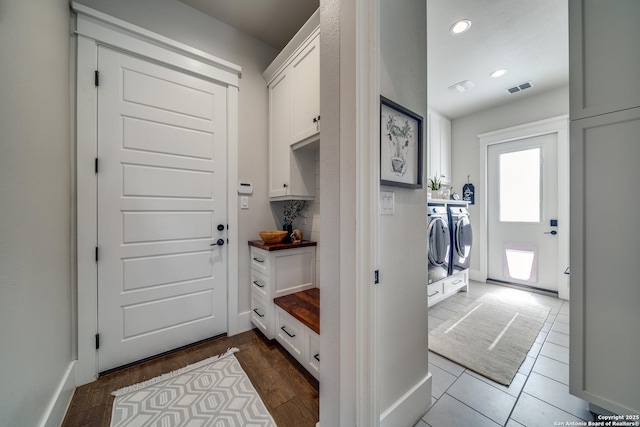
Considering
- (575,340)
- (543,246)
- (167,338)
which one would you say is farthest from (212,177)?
(543,246)

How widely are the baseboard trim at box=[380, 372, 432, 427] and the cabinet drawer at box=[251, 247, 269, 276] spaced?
1262 mm

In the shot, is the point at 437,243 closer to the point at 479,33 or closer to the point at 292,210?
the point at 292,210

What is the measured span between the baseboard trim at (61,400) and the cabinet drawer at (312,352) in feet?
4.38

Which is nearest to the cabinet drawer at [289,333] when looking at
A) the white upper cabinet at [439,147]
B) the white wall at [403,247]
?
the white wall at [403,247]

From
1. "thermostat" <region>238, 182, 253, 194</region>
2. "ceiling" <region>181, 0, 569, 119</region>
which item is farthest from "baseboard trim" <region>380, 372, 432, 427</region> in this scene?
"ceiling" <region>181, 0, 569, 119</region>

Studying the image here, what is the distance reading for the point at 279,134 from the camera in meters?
2.20

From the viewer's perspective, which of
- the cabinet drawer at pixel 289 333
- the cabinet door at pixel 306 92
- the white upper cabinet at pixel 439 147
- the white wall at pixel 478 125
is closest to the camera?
the cabinet drawer at pixel 289 333

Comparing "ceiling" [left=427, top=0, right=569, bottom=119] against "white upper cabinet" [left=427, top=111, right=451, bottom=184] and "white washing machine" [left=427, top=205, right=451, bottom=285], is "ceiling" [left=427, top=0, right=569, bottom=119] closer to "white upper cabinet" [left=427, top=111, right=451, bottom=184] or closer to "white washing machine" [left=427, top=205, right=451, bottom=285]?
"white upper cabinet" [left=427, top=111, right=451, bottom=184]

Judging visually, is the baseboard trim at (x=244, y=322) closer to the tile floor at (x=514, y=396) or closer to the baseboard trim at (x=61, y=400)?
the baseboard trim at (x=61, y=400)

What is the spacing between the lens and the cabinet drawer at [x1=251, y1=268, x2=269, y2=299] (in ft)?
6.41

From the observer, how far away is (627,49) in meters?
1.02

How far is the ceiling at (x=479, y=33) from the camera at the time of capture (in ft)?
6.09

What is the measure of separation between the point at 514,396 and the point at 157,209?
9.34 ft

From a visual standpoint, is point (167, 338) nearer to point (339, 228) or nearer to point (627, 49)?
point (339, 228)
